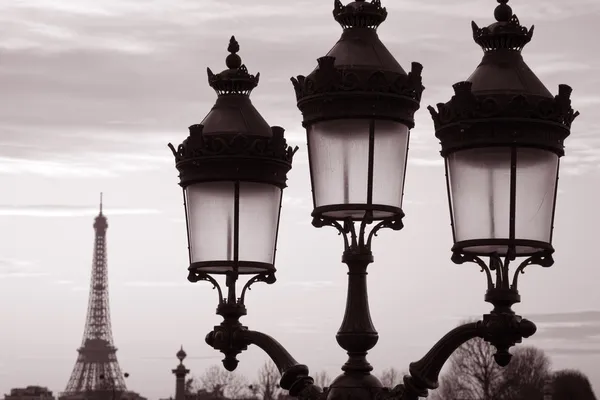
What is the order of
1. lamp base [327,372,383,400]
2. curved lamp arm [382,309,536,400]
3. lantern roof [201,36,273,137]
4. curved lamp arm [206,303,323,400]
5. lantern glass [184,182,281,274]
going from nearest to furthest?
curved lamp arm [382,309,536,400]
lamp base [327,372,383,400]
curved lamp arm [206,303,323,400]
lantern glass [184,182,281,274]
lantern roof [201,36,273,137]

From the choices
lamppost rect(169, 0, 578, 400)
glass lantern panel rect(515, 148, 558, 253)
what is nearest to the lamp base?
lamppost rect(169, 0, 578, 400)

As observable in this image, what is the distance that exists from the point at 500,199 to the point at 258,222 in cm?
229

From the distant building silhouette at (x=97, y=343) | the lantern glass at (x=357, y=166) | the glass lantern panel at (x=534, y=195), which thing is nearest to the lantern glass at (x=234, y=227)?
the lantern glass at (x=357, y=166)

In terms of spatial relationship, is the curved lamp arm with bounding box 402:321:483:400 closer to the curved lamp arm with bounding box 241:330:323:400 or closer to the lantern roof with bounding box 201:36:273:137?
the curved lamp arm with bounding box 241:330:323:400

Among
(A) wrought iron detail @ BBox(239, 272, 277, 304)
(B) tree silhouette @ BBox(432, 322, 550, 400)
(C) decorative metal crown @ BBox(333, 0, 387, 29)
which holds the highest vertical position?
(B) tree silhouette @ BBox(432, 322, 550, 400)

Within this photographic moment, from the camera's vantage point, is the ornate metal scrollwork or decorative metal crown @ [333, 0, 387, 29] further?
the ornate metal scrollwork

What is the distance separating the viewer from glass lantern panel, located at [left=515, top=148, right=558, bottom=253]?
33.3ft

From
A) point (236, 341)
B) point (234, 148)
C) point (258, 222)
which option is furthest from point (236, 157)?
point (236, 341)

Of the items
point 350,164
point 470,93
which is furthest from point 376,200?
point 470,93

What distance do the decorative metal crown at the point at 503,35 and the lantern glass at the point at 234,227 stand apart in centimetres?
209

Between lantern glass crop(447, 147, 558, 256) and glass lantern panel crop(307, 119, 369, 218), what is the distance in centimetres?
62

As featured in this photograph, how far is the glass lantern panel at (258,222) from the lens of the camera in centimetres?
1180

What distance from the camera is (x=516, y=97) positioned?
404 inches

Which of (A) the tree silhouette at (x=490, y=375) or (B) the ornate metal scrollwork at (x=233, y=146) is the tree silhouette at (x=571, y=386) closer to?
(A) the tree silhouette at (x=490, y=375)
